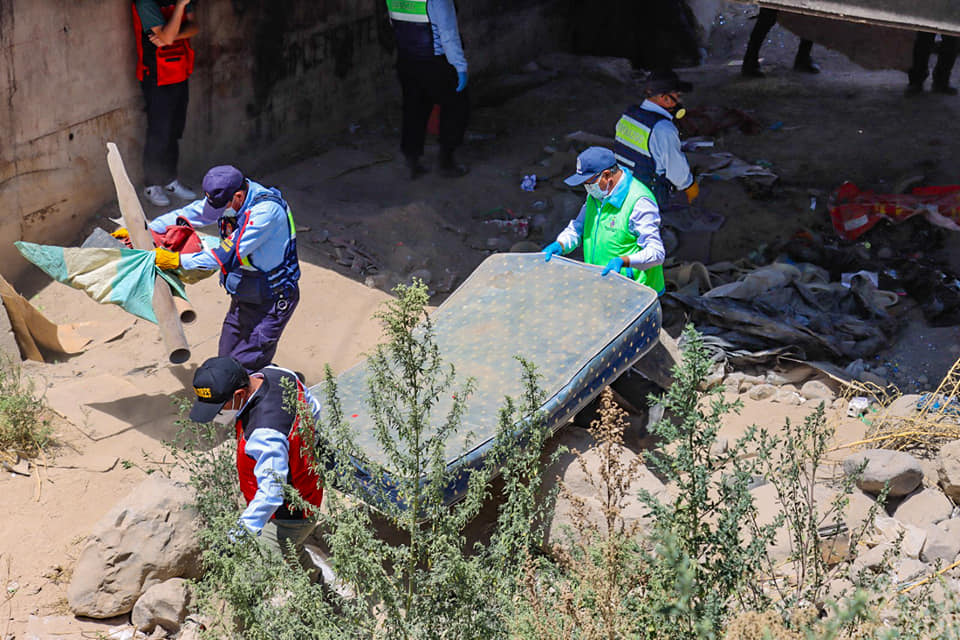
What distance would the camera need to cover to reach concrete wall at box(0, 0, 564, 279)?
680 cm

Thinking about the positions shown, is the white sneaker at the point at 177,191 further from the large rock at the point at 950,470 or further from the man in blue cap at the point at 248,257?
the large rock at the point at 950,470

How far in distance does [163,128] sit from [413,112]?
2.38 meters

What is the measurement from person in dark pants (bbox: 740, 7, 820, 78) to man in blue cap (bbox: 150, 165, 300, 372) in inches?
334

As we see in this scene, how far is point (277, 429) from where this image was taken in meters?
3.66

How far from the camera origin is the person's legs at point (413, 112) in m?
8.86

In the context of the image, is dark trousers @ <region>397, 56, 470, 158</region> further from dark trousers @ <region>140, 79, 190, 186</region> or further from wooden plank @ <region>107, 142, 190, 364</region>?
wooden plank @ <region>107, 142, 190, 364</region>

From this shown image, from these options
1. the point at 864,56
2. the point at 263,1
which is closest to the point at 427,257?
the point at 263,1

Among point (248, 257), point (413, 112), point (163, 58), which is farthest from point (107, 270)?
point (413, 112)

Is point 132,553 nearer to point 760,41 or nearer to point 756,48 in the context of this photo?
point 756,48

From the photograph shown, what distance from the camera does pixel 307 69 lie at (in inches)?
382

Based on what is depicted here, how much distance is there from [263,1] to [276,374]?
6.14 m

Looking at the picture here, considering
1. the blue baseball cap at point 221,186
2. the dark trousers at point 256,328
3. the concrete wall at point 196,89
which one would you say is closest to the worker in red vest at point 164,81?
the concrete wall at point 196,89

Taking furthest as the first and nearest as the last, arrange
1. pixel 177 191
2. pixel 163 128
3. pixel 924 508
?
1. pixel 177 191
2. pixel 163 128
3. pixel 924 508

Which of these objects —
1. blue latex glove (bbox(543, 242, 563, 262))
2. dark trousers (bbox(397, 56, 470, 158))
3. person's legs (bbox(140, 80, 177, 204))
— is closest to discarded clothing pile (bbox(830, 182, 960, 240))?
dark trousers (bbox(397, 56, 470, 158))
